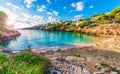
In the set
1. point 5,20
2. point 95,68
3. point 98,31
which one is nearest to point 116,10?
point 98,31

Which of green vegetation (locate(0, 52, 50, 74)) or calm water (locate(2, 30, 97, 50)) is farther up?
green vegetation (locate(0, 52, 50, 74))

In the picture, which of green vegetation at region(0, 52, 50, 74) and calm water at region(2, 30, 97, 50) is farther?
calm water at region(2, 30, 97, 50)

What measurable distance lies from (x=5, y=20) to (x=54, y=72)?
80263 mm

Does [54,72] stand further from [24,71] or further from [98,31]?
[98,31]

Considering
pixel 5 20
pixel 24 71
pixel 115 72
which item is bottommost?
pixel 115 72

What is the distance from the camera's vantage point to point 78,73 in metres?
14.3

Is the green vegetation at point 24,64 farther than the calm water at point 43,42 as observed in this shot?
No

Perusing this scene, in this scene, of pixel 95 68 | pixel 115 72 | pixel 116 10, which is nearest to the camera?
pixel 115 72

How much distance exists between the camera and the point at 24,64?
13.1 meters

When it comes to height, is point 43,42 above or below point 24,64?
below

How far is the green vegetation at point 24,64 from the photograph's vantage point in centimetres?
1216

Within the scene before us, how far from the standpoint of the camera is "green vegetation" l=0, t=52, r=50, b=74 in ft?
39.9

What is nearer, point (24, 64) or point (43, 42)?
point (24, 64)

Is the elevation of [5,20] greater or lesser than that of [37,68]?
greater
